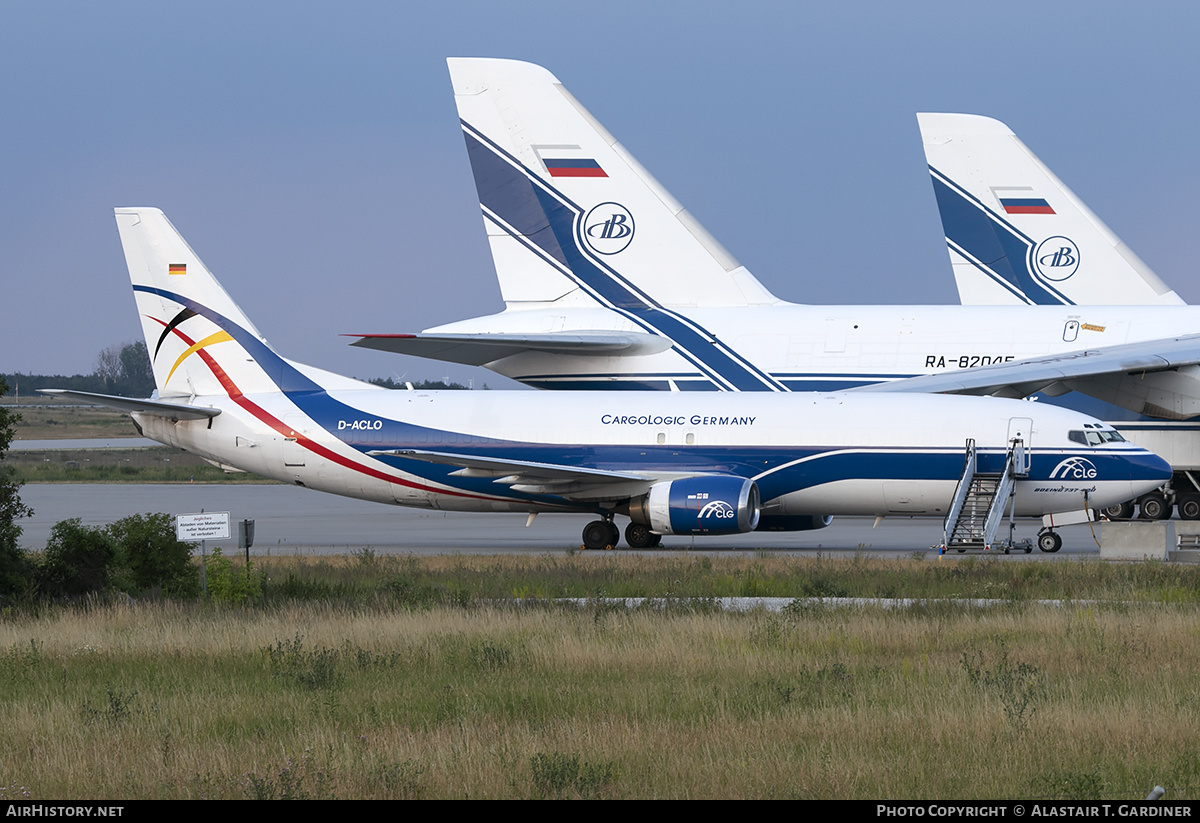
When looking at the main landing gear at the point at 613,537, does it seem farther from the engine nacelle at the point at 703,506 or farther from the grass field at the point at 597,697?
the grass field at the point at 597,697

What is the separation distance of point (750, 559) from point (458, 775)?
669 inches

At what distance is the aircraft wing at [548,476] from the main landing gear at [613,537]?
2.67ft

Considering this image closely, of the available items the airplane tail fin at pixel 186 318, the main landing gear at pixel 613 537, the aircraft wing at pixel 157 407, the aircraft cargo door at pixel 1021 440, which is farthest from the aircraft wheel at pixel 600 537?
the aircraft wing at pixel 157 407

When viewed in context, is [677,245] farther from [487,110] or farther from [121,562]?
[121,562]

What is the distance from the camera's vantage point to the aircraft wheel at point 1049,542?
28.5 m

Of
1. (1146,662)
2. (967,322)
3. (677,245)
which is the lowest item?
(1146,662)

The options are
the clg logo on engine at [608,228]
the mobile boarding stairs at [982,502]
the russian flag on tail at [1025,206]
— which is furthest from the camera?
the russian flag on tail at [1025,206]

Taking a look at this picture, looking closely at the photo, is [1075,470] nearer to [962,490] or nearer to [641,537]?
[962,490]

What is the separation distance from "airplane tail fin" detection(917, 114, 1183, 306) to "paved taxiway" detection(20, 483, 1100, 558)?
21.7ft

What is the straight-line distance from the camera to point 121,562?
20.5 metres

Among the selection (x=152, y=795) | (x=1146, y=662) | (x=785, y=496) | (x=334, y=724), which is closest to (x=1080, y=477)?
(x=785, y=496)

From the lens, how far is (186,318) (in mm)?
32938

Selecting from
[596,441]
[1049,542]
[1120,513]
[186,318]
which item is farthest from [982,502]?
[186,318]
